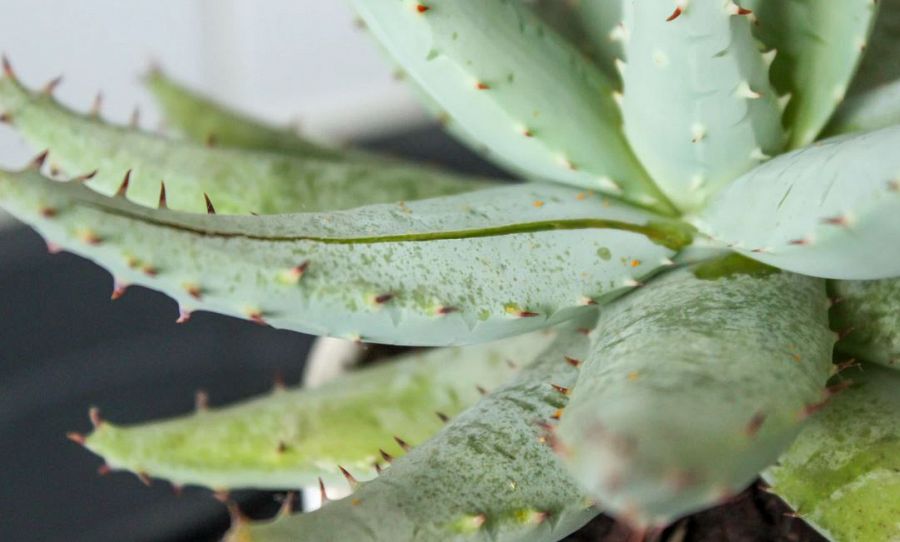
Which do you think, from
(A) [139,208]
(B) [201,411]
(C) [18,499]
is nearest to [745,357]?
(A) [139,208]

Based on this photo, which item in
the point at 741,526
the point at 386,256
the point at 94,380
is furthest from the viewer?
the point at 94,380

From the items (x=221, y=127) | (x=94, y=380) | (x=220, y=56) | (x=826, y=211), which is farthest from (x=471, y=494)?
(x=220, y=56)

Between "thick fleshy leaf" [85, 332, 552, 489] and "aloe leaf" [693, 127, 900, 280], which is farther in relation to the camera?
"thick fleshy leaf" [85, 332, 552, 489]

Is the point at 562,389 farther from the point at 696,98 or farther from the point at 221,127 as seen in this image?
the point at 221,127

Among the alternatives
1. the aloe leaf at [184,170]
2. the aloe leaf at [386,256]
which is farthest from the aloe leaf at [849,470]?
the aloe leaf at [184,170]

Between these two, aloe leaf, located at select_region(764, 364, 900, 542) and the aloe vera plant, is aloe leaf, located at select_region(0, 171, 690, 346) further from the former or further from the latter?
aloe leaf, located at select_region(764, 364, 900, 542)

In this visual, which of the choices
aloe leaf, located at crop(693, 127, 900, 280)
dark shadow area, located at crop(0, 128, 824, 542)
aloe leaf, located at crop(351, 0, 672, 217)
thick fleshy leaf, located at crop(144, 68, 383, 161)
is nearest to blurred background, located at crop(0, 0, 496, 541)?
dark shadow area, located at crop(0, 128, 824, 542)
